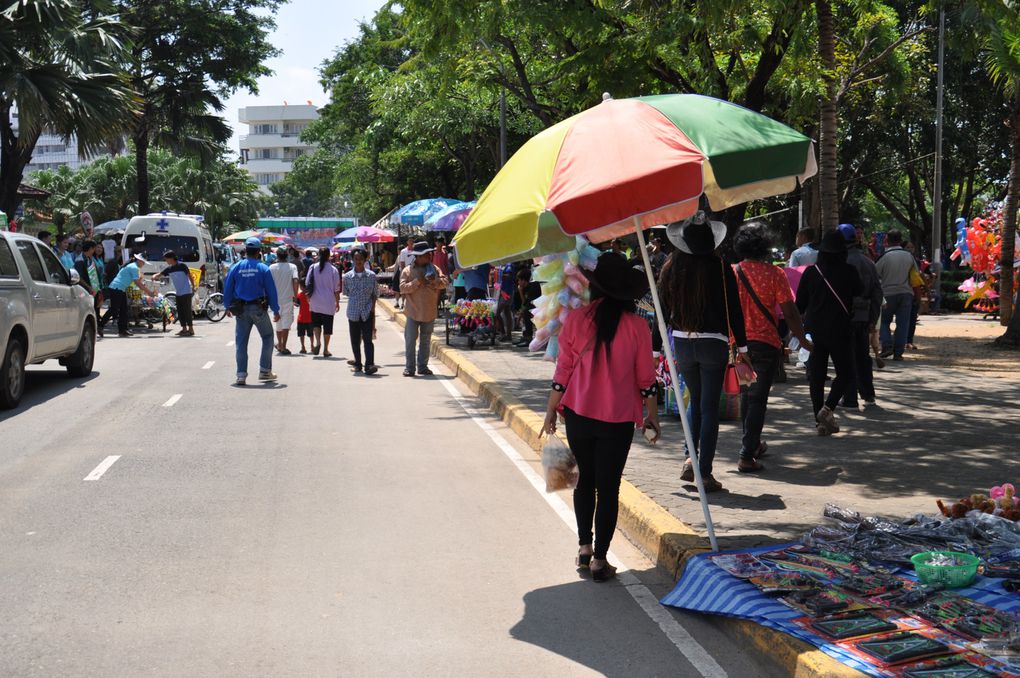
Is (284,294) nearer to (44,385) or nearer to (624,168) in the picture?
(44,385)

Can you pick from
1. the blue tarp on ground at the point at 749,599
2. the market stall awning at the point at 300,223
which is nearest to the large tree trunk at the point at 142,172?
the blue tarp on ground at the point at 749,599

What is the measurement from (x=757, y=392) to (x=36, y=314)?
29.9 feet

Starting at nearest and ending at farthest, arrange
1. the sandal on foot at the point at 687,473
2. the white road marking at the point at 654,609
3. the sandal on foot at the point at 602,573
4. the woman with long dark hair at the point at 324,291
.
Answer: the white road marking at the point at 654,609, the sandal on foot at the point at 602,573, the sandal on foot at the point at 687,473, the woman with long dark hair at the point at 324,291

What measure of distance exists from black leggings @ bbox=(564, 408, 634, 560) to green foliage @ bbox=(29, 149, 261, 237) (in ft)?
188

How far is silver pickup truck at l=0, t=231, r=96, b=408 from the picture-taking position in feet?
40.8

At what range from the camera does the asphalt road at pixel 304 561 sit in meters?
4.89

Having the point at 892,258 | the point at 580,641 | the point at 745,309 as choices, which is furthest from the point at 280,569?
the point at 892,258

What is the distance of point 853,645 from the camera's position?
461cm

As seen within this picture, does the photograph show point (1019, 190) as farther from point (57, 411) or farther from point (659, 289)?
point (57, 411)

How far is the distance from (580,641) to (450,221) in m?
18.8

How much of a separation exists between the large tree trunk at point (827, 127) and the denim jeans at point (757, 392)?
5595 millimetres

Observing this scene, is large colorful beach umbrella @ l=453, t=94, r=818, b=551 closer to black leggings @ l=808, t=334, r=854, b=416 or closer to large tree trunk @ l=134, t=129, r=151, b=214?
black leggings @ l=808, t=334, r=854, b=416

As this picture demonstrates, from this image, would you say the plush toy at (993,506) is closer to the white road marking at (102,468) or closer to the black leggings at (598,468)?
the black leggings at (598,468)

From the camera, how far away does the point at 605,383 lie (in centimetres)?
585
